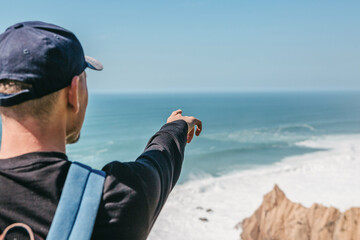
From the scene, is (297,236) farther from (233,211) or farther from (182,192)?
(182,192)

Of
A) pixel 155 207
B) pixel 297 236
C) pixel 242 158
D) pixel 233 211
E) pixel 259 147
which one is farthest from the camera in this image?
pixel 259 147

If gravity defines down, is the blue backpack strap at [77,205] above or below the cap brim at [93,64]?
below

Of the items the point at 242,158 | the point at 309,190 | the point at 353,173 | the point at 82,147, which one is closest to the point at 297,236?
the point at 309,190

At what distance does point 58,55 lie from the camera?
1.08 metres

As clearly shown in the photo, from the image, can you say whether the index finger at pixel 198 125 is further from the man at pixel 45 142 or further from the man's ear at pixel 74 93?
the man's ear at pixel 74 93

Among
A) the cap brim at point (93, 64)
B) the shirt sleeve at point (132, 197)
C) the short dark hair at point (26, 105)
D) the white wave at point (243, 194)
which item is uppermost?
→ the cap brim at point (93, 64)

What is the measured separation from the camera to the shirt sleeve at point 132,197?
3.43 feet

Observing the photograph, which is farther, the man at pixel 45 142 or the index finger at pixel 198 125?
the index finger at pixel 198 125

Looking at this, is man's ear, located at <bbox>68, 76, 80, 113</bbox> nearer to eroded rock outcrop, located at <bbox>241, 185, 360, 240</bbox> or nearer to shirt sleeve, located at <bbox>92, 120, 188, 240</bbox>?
shirt sleeve, located at <bbox>92, 120, 188, 240</bbox>

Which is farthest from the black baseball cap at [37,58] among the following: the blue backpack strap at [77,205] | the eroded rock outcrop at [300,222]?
the eroded rock outcrop at [300,222]


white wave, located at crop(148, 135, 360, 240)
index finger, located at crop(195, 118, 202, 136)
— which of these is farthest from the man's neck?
white wave, located at crop(148, 135, 360, 240)

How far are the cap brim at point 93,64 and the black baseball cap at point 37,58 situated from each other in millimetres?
134

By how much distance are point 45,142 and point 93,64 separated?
37cm

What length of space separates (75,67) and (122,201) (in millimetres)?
467
